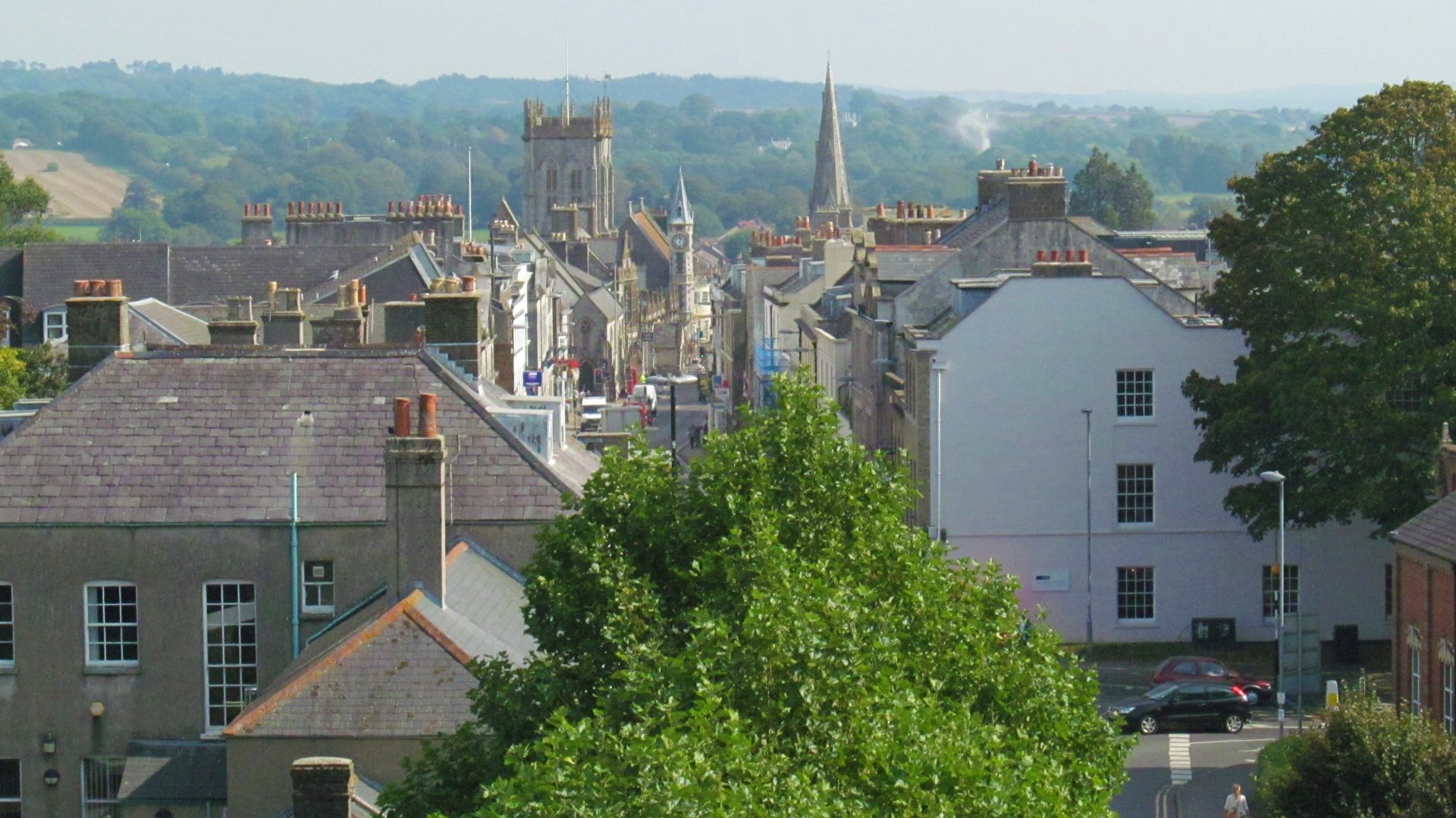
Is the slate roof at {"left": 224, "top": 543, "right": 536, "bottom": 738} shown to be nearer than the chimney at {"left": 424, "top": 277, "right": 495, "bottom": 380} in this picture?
Yes

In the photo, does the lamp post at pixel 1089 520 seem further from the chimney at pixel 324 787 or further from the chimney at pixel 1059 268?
the chimney at pixel 324 787

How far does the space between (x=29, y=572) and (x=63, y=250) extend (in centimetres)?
6149

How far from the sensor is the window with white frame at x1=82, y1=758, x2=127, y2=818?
32344mm

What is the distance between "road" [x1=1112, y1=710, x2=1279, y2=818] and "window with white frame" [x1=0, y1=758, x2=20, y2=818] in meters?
18.0

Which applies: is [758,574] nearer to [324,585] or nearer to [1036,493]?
[324,585]

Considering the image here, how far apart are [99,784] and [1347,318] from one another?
3081cm

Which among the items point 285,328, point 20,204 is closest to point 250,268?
point 285,328

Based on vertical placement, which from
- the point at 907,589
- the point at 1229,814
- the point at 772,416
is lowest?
the point at 1229,814

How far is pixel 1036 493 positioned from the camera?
2330 inches

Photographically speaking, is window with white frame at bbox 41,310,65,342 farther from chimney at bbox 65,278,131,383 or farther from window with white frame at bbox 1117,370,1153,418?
chimney at bbox 65,278,131,383

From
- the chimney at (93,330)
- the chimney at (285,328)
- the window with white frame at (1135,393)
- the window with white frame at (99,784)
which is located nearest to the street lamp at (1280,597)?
the window with white frame at (1135,393)

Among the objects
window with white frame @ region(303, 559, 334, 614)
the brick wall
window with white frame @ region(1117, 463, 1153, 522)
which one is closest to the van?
window with white frame @ region(1117, 463, 1153, 522)

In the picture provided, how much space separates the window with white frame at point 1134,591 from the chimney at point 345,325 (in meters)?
19.9

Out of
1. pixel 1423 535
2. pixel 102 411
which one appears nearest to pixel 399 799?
pixel 102 411
